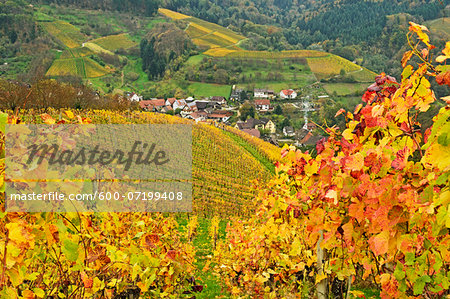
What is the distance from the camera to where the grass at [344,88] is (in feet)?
278

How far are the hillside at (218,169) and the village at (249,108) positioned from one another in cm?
3027

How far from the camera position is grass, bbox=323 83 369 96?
278 ft

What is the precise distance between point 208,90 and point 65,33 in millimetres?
50215

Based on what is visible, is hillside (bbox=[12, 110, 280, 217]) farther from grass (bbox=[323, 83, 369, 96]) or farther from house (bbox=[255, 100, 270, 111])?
grass (bbox=[323, 83, 369, 96])

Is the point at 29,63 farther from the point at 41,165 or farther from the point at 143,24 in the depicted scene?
the point at 41,165

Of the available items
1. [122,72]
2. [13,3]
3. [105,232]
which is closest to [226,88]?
[122,72]

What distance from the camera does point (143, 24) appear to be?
133500 mm

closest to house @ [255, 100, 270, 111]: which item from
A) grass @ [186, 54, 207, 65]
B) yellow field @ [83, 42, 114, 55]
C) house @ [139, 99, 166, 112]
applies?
house @ [139, 99, 166, 112]

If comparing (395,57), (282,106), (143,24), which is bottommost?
(282,106)

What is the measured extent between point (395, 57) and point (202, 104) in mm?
76895

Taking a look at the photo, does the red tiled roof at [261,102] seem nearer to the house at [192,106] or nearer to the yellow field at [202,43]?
the house at [192,106]

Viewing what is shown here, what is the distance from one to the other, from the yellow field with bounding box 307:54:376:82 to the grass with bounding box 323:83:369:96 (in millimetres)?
5976

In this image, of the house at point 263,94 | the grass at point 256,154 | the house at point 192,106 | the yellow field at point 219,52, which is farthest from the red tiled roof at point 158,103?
the grass at point 256,154

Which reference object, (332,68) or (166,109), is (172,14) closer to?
(332,68)
